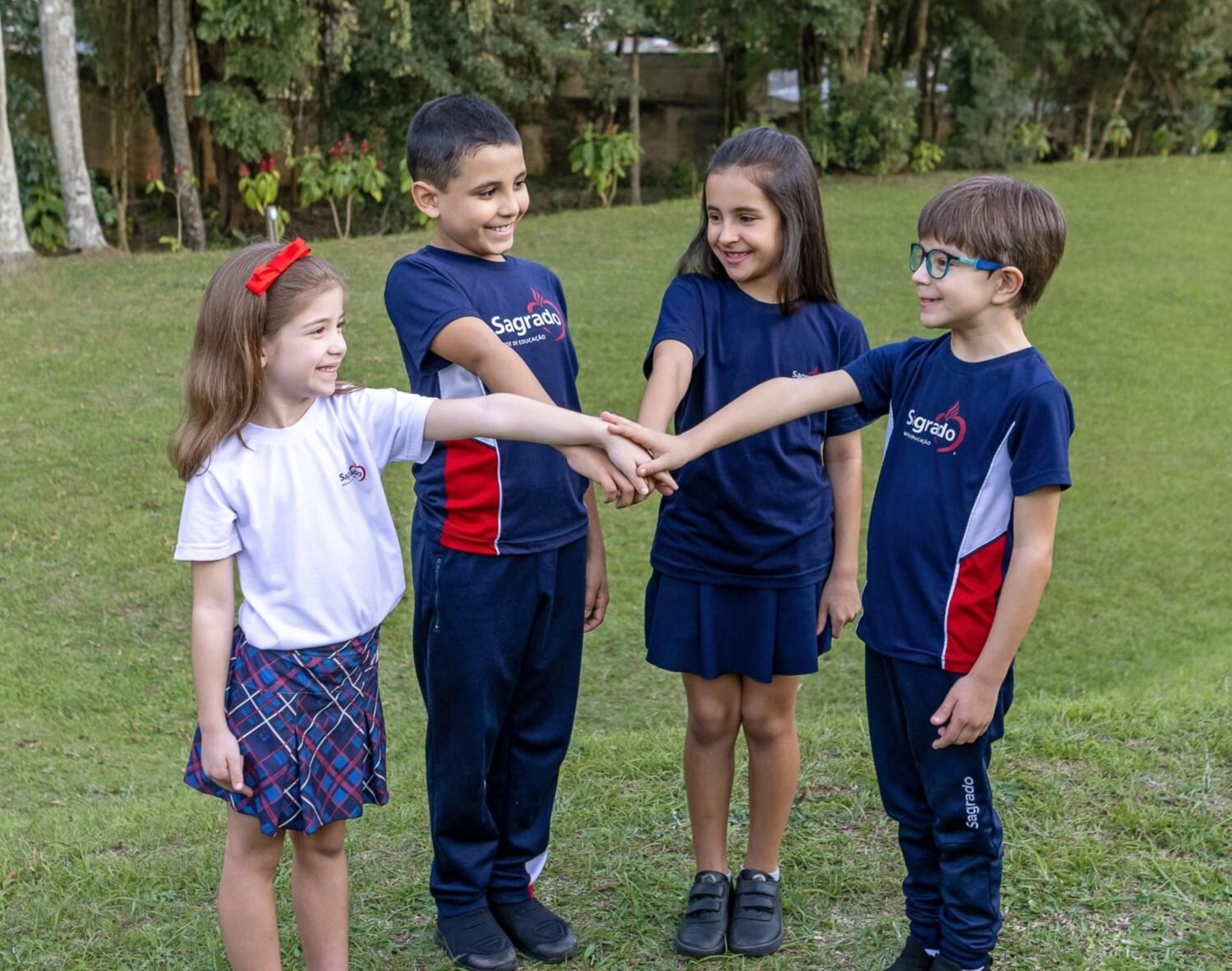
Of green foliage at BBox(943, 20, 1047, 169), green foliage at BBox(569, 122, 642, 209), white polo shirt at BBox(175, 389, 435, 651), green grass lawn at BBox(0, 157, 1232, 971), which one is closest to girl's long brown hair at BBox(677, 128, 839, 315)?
white polo shirt at BBox(175, 389, 435, 651)

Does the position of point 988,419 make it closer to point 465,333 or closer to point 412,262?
point 465,333

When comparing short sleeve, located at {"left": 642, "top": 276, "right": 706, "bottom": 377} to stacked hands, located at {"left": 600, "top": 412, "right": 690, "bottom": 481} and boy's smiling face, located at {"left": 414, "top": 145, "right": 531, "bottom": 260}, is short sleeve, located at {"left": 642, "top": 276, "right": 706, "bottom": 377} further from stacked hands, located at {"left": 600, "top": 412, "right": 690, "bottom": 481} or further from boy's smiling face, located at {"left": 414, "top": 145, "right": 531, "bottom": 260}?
boy's smiling face, located at {"left": 414, "top": 145, "right": 531, "bottom": 260}

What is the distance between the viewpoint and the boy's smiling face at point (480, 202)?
98.5 inches

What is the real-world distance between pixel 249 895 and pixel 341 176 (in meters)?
10.1

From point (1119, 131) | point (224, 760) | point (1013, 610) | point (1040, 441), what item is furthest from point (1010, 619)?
point (1119, 131)

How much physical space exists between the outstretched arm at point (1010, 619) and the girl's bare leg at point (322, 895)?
1068 mm

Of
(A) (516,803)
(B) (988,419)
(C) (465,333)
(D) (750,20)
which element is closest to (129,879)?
(A) (516,803)

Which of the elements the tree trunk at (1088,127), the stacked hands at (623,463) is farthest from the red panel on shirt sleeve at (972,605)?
the tree trunk at (1088,127)

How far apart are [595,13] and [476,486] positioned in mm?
11583

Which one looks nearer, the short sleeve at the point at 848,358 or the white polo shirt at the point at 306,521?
the white polo shirt at the point at 306,521

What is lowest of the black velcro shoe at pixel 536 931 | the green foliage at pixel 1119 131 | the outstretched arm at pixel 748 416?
the black velcro shoe at pixel 536 931

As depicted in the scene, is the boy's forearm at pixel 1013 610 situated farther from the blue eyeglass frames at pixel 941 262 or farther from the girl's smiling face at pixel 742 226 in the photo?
the girl's smiling face at pixel 742 226

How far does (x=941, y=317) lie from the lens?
7.41 ft

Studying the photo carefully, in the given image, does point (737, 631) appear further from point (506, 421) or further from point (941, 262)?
point (941, 262)
